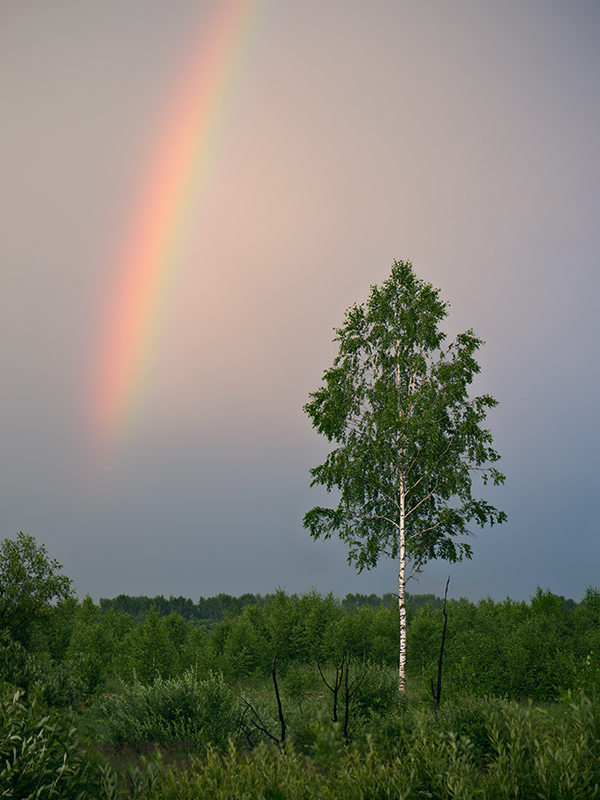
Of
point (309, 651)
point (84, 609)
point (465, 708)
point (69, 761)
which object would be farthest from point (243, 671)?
point (69, 761)

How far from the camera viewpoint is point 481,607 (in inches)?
2589

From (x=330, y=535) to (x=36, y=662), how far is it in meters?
12.3

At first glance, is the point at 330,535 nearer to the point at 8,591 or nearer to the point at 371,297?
the point at 371,297

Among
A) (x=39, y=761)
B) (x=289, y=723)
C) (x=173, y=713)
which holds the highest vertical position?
(x=39, y=761)

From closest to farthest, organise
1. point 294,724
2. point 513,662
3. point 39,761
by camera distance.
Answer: point 39,761
point 294,724
point 513,662

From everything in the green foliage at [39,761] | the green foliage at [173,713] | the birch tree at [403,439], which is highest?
the birch tree at [403,439]

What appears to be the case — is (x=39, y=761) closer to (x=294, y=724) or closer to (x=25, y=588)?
(x=294, y=724)

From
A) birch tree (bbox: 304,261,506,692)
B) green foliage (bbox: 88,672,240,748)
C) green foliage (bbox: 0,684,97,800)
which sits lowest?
green foliage (bbox: 88,672,240,748)

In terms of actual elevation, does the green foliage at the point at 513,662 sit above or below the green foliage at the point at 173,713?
above

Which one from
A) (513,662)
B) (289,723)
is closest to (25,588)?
(289,723)

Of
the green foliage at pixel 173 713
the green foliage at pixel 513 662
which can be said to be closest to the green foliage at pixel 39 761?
the green foliage at pixel 173 713

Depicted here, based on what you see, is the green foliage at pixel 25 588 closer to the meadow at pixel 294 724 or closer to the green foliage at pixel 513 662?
the meadow at pixel 294 724

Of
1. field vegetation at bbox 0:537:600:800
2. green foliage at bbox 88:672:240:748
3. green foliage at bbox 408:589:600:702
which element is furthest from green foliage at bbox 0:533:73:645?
green foliage at bbox 408:589:600:702

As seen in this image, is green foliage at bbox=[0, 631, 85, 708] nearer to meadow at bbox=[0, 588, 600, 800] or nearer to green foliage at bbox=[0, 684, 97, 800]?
meadow at bbox=[0, 588, 600, 800]
